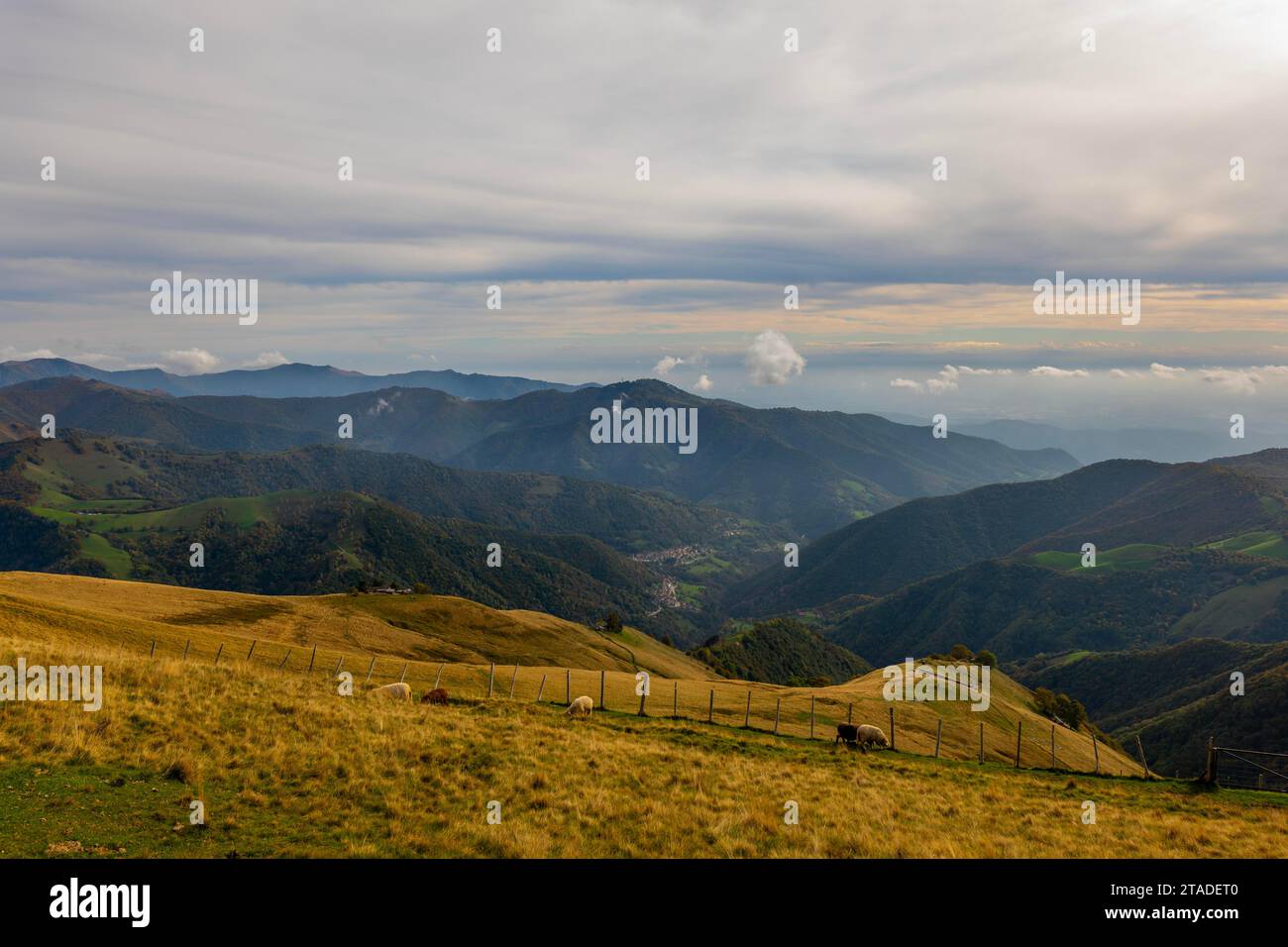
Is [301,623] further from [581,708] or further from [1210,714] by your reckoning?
[1210,714]

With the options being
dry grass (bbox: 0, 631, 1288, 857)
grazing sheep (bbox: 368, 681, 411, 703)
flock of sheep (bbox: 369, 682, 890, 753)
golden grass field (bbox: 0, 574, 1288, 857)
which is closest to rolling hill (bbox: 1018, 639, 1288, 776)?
flock of sheep (bbox: 369, 682, 890, 753)

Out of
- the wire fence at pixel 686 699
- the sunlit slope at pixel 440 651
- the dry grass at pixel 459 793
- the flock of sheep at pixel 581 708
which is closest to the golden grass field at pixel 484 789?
the dry grass at pixel 459 793

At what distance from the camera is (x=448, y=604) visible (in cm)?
10681

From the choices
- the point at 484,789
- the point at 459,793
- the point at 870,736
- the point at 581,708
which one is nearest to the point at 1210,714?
the point at 870,736

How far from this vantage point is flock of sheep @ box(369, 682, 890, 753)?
38.8 metres

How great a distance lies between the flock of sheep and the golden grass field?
1.17 meters

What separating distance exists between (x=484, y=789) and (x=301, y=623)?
2488 inches

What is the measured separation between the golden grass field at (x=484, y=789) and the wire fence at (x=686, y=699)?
5.53 m

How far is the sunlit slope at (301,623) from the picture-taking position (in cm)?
4784
